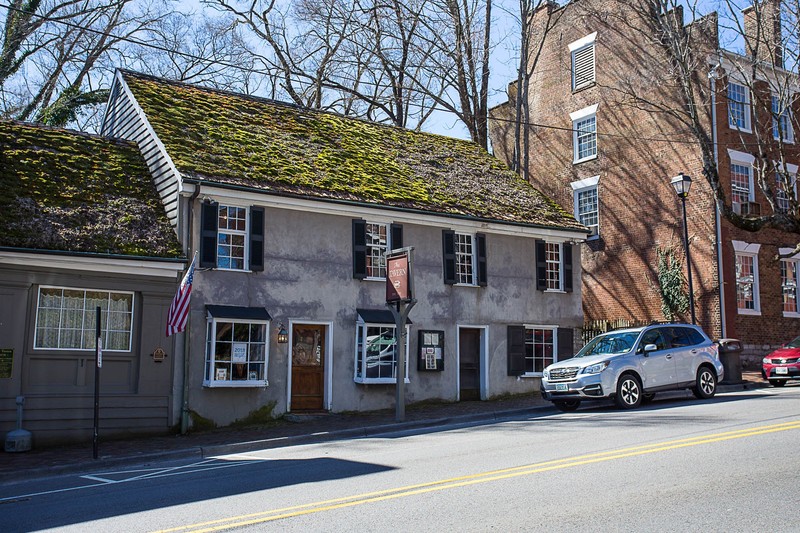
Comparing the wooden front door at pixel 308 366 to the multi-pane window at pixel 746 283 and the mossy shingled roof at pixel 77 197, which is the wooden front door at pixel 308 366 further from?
the multi-pane window at pixel 746 283

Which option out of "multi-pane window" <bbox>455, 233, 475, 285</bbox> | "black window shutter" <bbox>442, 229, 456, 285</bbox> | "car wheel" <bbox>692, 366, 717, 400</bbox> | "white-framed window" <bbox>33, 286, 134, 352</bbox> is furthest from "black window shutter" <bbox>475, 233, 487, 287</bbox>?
"white-framed window" <bbox>33, 286, 134, 352</bbox>

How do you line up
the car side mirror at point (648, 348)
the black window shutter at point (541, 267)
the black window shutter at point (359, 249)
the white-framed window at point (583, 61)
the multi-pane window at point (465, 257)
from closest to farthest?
the car side mirror at point (648, 348) < the black window shutter at point (359, 249) < the multi-pane window at point (465, 257) < the black window shutter at point (541, 267) < the white-framed window at point (583, 61)

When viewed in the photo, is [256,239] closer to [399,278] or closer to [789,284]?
[399,278]

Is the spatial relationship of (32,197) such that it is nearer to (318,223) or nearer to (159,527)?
(318,223)

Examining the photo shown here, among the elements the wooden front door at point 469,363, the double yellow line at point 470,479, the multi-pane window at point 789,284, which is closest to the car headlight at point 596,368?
the double yellow line at point 470,479

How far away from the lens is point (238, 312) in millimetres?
16453

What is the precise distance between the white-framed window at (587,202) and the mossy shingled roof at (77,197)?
17.2 m

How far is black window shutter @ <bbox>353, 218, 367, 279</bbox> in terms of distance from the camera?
18.6 meters

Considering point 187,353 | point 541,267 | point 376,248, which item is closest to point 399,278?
point 376,248

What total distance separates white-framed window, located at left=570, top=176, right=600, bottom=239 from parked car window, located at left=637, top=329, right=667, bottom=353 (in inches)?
519

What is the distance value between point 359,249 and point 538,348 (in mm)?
6157

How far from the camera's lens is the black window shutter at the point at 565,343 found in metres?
21.7

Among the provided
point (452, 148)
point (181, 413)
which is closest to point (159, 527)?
point (181, 413)

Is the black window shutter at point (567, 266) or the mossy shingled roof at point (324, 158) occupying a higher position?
the mossy shingled roof at point (324, 158)
